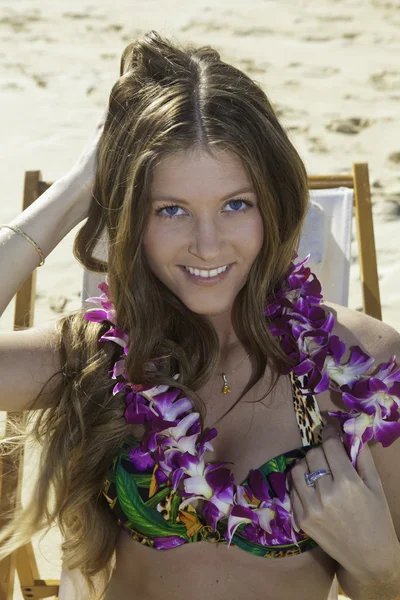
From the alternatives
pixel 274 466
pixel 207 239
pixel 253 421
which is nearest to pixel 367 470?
pixel 274 466

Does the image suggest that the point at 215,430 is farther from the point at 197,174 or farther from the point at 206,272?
the point at 197,174

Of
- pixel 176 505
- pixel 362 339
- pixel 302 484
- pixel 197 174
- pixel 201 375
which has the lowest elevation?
pixel 176 505

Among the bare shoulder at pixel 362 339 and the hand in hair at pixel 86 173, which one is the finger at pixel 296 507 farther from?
the hand in hair at pixel 86 173

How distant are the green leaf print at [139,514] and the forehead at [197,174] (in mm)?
670

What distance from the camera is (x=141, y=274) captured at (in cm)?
203

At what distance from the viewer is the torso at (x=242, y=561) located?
2.00 meters

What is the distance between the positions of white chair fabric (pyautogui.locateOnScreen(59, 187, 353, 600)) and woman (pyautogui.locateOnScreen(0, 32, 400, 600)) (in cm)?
75

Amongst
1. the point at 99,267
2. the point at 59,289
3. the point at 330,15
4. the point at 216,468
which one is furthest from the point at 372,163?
the point at 216,468

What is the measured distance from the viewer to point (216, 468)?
6.42ft

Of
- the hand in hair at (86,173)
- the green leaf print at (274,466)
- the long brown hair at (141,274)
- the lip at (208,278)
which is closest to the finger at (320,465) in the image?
the green leaf print at (274,466)

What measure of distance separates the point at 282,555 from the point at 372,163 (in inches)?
145

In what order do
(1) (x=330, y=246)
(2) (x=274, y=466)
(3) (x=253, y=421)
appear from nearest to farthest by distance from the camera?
(2) (x=274, y=466) < (3) (x=253, y=421) < (1) (x=330, y=246)

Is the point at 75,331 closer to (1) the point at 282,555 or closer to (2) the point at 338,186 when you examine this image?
(1) the point at 282,555

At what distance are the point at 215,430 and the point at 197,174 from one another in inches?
22.8
